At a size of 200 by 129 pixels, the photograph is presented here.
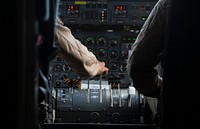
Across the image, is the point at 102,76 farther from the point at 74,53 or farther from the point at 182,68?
the point at 182,68

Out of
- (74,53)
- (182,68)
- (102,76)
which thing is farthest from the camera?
(102,76)

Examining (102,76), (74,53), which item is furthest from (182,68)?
(102,76)

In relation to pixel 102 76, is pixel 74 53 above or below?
above

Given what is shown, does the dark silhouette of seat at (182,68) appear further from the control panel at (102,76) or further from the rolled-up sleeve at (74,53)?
the control panel at (102,76)

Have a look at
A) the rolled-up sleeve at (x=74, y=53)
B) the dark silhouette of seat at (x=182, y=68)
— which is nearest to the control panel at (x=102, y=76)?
the rolled-up sleeve at (x=74, y=53)

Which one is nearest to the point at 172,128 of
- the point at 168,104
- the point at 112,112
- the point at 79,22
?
the point at 168,104

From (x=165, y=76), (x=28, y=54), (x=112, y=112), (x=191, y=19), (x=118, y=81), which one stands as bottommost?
(x=112, y=112)

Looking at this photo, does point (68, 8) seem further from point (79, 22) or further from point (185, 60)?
point (185, 60)

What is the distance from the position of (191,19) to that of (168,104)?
1.43 feet

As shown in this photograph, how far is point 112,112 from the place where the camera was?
474 cm

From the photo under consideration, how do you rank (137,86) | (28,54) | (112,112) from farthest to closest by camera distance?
(112,112)
(137,86)
(28,54)

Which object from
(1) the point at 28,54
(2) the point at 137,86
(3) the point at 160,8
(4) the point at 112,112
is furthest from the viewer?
(4) the point at 112,112

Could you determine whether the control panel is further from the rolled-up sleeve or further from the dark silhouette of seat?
the dark silhouette of seat

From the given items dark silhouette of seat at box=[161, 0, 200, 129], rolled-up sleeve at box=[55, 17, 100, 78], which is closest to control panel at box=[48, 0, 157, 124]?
rolled-up sleeve at box=[55, 17, 100, 78]
